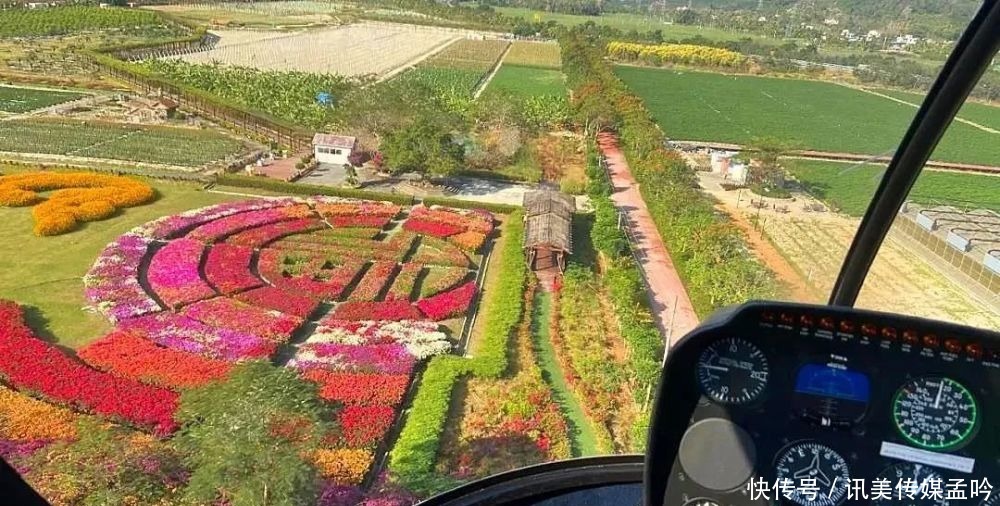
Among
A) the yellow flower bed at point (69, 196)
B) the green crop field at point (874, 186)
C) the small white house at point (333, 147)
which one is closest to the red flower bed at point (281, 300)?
the yellow flower bed at point (69, 196)

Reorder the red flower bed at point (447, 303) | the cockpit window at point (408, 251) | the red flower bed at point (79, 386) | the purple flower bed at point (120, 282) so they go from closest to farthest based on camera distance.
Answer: the cockpit window at point (408, 251)
the red flower bed at point (79, 386)
the purple flower bed at point (120, 282)
the red flower bed at point (447, 303)

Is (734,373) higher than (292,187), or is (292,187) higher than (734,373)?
(734,373)

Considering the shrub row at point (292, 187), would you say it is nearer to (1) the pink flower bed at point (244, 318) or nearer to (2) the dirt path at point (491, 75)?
(1) the pink flower bed at point (244, 318)

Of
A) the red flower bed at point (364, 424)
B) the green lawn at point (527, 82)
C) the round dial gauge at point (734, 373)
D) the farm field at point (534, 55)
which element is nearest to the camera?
the round dial gauge at point (734, 373)

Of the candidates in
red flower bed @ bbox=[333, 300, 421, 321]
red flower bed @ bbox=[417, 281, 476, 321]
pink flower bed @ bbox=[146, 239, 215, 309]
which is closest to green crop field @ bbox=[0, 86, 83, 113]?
pink flower bed @ bbox=[146, 239, 215, 309]

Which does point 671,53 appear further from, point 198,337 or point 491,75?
point 198,337

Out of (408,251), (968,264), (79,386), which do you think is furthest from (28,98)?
(968,264)

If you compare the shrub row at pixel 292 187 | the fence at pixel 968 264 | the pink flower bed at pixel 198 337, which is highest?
the fence at pixel 968 264
